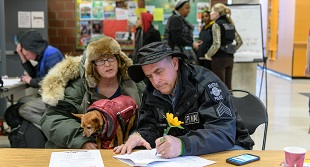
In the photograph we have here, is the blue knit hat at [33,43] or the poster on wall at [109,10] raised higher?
the poster on wall at [109,10]

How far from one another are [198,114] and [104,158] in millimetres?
519

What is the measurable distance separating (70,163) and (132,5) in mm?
5285

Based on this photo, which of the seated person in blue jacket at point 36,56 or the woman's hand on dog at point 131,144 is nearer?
the woman's hand on dog at point 131,144

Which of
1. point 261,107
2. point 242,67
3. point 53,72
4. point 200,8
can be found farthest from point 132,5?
point 261,107

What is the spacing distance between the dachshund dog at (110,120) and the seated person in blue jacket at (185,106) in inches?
7.6

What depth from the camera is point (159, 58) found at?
1.98 meters

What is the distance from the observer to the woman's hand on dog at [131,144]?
1.93 meters

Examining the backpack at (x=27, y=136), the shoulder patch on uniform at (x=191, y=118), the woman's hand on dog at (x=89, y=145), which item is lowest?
the backpack at (x=27, y=136)

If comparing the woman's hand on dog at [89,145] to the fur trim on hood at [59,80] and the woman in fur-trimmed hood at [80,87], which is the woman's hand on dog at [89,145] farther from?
the fur trim on hood at [59,80]

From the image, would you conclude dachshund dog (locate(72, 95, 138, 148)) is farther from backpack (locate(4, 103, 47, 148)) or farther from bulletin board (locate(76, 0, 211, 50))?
bulletin board (locate(76, 0, 211, 50))

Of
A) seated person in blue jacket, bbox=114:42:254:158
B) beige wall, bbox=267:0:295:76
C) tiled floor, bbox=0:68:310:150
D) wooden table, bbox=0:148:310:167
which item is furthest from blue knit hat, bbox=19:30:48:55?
beige wall, bbox=267:0:295:76

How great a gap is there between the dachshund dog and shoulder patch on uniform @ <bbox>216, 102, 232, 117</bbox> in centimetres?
66

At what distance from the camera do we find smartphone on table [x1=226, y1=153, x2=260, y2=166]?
5.72 feet

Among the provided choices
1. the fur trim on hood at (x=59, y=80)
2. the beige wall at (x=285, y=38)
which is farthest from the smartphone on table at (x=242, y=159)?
the beige wall at (x=285, y=38)
